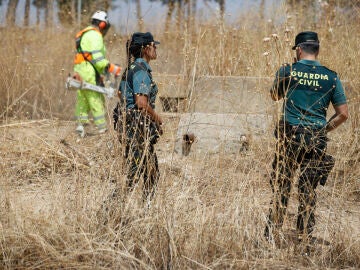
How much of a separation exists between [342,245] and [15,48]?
23.3 ft

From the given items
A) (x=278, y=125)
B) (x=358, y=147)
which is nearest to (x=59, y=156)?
(x=278, y=125)

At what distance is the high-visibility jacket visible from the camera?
310 inches

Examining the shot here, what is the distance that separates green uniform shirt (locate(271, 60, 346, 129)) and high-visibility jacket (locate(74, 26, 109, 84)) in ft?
13.8

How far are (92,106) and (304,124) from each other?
437cm

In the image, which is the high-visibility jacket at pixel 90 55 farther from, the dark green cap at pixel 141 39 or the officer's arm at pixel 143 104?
the officer's arm at pixel 143 104

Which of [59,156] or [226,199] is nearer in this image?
[226,199]

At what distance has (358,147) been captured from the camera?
602 centimetres

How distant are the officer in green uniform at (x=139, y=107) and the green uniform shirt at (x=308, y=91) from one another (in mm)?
941

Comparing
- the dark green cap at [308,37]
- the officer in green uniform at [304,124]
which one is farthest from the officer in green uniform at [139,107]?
the dark green cap at [308,37]

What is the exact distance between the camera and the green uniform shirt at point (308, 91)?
4062 millimetres

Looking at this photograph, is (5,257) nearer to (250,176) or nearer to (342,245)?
(250,176)

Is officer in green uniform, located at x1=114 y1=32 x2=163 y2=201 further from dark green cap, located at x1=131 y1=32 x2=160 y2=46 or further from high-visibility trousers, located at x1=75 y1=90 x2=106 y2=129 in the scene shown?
high-visibility trousers, located at x1=75 y1=90 x2=106 y2=129

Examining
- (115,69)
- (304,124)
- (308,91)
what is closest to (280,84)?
(308,91)

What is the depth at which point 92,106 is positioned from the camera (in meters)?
7.93
